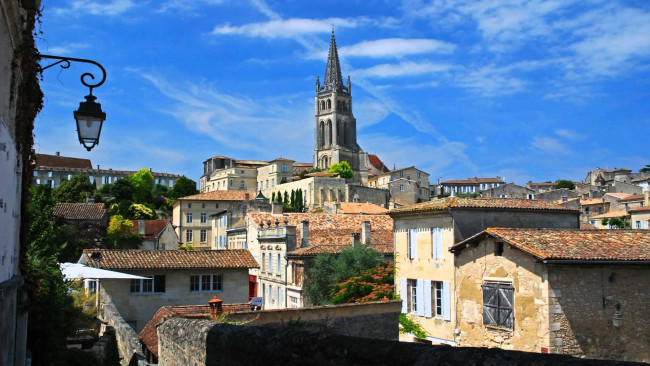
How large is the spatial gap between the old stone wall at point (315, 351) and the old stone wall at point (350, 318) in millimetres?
10967

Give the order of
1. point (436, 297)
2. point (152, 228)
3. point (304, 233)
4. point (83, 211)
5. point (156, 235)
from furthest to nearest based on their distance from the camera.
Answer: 1. point (152, 228)
2. point (156, 235)
3. point (83, 211)
4. point (304, 233)
5. point (436, 297)

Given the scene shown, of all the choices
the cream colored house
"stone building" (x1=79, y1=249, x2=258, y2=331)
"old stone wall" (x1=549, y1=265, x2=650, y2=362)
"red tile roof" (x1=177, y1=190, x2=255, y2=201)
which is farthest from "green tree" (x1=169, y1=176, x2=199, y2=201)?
"old stone wall" (x1=549, y1=265, x2=650, y2=362)

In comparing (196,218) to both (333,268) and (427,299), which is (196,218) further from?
(427,299)

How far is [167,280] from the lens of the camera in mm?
26719

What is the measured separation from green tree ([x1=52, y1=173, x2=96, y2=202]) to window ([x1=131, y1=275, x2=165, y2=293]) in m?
63.0

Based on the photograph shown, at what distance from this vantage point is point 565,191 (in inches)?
4033

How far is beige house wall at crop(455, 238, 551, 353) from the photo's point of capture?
58.4 feet

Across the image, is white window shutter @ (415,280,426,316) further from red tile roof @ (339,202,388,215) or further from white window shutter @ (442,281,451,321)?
red tile roof @ (339,202,388,215)

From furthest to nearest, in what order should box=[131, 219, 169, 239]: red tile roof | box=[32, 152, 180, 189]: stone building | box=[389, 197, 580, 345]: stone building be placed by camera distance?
1. box=[32, 152, 180, 189]: stone building
2. box=[131, 219, 169, 239]: red tile roof
3. box=[389, 197, 580, 345]: stone building

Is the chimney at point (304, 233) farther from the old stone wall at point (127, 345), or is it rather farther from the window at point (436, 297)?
the old stone wall at point (127, 345)

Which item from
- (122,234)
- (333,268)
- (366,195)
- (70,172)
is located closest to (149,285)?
(333,268)

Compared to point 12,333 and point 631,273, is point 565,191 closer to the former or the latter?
point 631,273

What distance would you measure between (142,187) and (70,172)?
108 feet

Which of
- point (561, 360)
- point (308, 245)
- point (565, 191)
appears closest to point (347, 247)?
point (308, 245)
